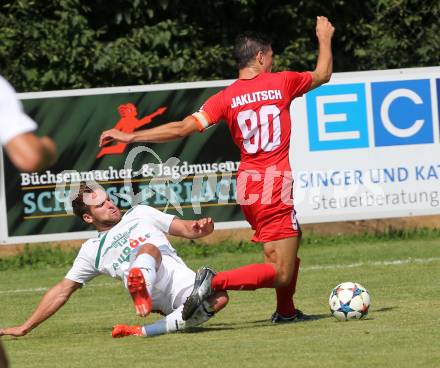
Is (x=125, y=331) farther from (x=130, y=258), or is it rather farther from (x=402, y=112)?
(x=402, y=112)

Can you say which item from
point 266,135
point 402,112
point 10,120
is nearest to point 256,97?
point 266,135

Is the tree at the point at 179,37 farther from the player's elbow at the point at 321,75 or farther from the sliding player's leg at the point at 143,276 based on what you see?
the sliding player's leg at the point at 143,276

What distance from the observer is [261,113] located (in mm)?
8586

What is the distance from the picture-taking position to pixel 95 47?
1700 centimetres

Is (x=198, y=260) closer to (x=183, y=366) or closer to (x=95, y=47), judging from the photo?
(x=95, y=47)

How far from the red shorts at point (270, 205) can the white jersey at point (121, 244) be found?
60 centimetres

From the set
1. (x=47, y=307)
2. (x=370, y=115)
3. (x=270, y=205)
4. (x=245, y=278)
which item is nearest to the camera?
(x=245, y=278)

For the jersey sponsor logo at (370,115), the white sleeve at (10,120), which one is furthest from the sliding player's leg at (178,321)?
the jersey sponsor logo at (370,115)

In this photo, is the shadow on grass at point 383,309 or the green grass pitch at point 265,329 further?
the shadow on grass at point 383,309

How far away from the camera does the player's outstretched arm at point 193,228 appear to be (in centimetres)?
832

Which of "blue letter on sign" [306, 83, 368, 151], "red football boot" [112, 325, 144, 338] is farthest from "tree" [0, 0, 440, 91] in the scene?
"red football boot" [112, 325, 144, 338]

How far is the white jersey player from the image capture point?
8.39m

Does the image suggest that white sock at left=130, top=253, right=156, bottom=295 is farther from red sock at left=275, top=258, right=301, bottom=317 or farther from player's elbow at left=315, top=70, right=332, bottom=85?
player's elbow at left=315, top=70, right=332, bottom=85

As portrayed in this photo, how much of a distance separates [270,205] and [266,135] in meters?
0.50
